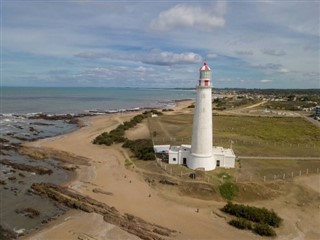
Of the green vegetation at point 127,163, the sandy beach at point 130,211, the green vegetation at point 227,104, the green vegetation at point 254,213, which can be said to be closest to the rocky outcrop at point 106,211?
the sandy beach at point 130,211

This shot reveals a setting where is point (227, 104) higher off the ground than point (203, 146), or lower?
higher

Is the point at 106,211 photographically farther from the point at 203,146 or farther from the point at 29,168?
the point at 29,168

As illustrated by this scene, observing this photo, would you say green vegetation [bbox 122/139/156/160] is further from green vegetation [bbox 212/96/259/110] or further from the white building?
green vegetation [bbox 212/96/259/110]

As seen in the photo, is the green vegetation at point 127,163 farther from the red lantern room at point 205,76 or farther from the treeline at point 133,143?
the red lantern room at point 205,76

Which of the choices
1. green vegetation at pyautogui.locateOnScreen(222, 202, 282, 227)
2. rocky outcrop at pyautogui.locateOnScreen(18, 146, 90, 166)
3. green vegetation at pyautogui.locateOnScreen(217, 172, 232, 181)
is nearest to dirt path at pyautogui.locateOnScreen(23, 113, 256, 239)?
green vegetation at pyautogui.locateOnScreen(222, 202, 282, 227)

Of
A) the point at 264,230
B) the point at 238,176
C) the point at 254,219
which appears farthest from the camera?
the point at 238,176

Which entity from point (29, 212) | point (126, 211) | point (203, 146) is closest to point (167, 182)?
point (203, 146)
